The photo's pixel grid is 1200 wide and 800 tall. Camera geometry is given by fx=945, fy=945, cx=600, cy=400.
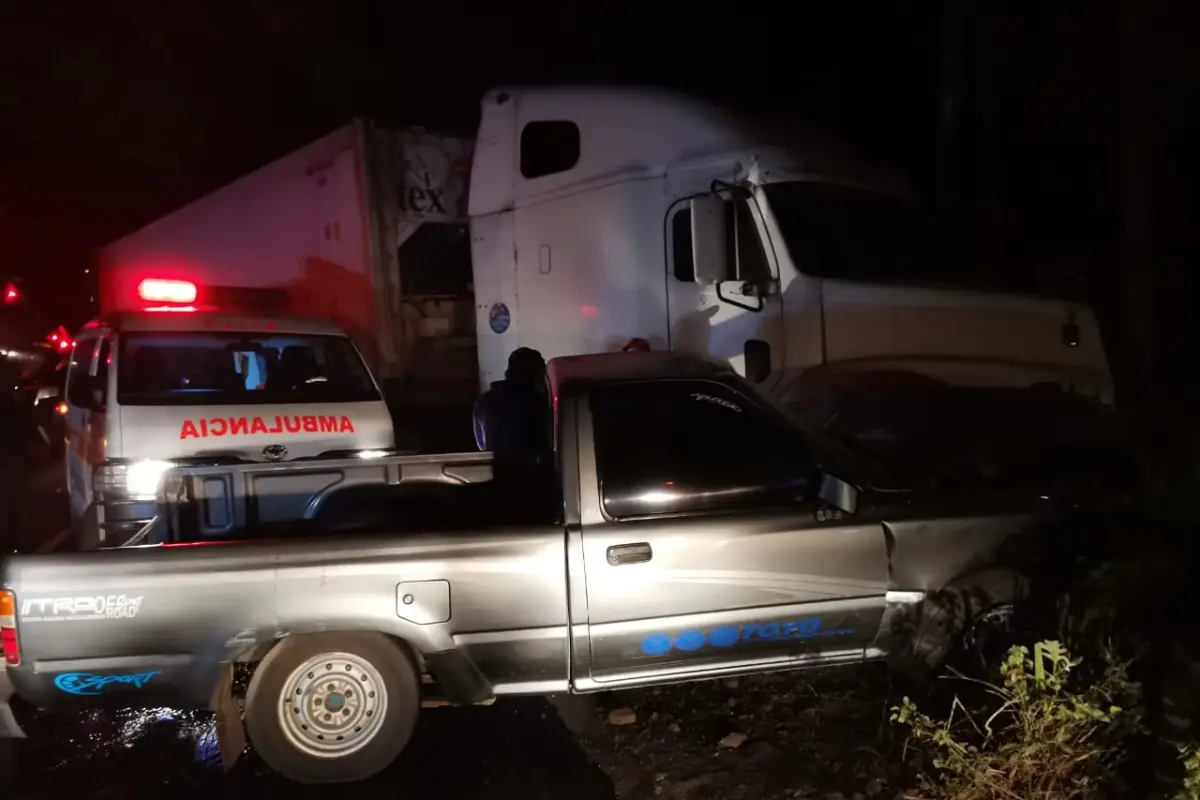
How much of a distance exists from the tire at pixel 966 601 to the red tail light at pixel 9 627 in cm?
355

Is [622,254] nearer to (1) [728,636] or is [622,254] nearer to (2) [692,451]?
(2) [692,451]

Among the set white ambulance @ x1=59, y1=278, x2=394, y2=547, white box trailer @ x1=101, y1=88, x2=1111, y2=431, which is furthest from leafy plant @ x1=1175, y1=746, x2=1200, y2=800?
white ambulance @ x1=59, y1=278, x2=394, y2=547

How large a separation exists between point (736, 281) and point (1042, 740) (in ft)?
11.4

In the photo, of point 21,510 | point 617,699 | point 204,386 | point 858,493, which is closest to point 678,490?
point 858,493

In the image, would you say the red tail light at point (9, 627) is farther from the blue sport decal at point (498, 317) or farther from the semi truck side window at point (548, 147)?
the semi truck side window at point (548, 147)

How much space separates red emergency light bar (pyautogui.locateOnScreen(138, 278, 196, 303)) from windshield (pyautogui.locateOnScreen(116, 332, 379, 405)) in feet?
4.81

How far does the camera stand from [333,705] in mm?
3775

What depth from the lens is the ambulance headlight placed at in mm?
5609

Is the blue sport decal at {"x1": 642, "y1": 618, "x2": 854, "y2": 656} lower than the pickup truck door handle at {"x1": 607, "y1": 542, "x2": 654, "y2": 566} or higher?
lower

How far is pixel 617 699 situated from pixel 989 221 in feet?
15.3

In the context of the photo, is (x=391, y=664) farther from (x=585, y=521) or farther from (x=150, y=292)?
(x=150, y=292)

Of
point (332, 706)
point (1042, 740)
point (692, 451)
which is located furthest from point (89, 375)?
point (1042, 740)

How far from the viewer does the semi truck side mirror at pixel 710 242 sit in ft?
19.4

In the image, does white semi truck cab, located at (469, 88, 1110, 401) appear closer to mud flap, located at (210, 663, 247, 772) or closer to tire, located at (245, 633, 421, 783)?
tire, located at (245, 633, 421, 783)
